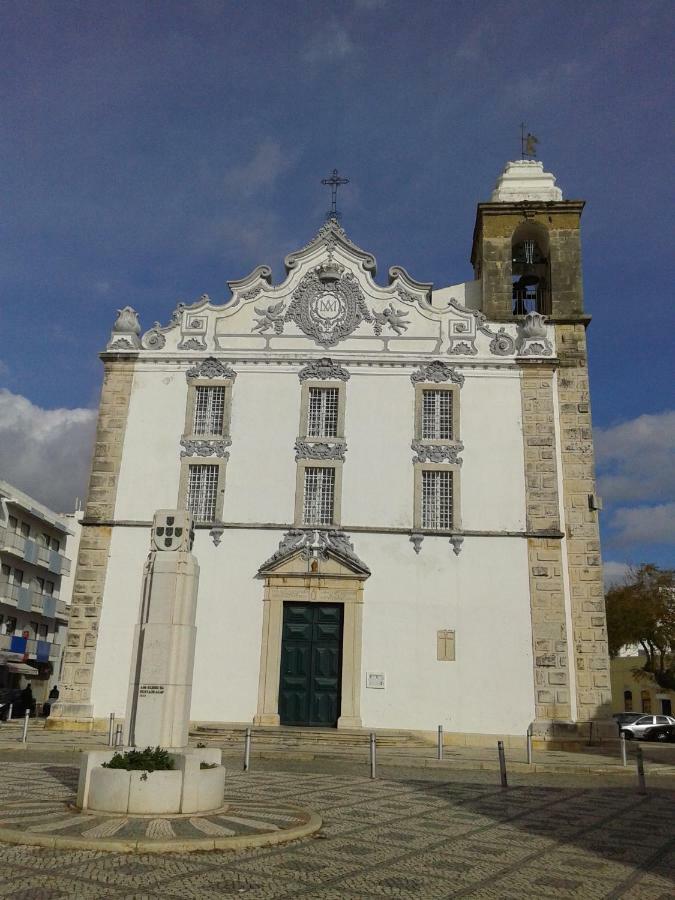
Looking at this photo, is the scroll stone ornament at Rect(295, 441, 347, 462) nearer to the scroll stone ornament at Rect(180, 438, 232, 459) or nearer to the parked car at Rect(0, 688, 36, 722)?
the scroll stone ornament at Rect(180, 438, 232, 459)

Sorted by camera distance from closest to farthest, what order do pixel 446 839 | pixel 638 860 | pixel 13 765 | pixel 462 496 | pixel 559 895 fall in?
pixel 559 895, pixel 638 860, pixel 446 839, pixel 13 765, pixel 462 496

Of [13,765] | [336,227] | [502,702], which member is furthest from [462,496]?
[13,765]

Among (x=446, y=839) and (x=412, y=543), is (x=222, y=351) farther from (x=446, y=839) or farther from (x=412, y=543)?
(x=446, y=839)

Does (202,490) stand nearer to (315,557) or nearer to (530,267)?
(315,557)

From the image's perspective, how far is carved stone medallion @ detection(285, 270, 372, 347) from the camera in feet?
70.5

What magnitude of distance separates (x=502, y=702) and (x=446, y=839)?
36.8 feet

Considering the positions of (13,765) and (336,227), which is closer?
(13,765)

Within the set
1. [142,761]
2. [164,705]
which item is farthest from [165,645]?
[142,761]

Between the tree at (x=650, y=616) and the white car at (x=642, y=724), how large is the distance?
5198mm

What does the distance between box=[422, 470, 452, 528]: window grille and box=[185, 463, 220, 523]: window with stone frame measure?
5.08 metres

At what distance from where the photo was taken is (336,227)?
22.6 metres

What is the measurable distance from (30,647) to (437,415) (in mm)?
27644

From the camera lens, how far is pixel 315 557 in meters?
19.5

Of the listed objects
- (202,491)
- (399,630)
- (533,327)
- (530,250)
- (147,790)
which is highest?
(530,250)
